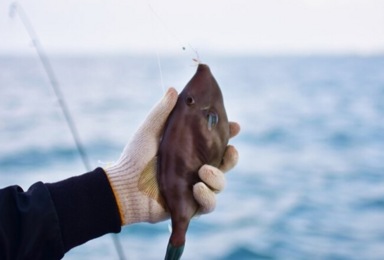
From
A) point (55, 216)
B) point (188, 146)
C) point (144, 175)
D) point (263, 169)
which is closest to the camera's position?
point (55, 216)

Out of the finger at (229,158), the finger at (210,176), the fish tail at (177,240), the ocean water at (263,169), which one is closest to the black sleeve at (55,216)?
the fish tail at (177,240)

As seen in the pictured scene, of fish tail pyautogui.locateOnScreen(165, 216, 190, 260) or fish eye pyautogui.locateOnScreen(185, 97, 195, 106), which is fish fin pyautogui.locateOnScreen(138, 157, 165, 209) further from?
fish eye pyautogui.locateOnScreen(185, 97, 195, 106)

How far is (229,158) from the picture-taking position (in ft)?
7.89

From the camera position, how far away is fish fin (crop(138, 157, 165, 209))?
2330mm

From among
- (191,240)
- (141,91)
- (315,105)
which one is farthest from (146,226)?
(141,91)

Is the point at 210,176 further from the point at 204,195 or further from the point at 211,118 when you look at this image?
the point at 211,118

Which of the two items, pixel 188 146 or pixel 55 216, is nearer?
pixel 55 216

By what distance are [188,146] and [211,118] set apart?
143 mm

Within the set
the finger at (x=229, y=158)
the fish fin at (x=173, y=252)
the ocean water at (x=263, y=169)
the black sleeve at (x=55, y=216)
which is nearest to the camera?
the black sleeve at (x=55, y=216)

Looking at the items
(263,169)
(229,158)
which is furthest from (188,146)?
(263,169)

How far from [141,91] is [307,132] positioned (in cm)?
1151

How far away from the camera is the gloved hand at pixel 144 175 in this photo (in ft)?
7.58

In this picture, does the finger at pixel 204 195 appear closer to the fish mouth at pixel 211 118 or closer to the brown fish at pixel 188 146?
the brown fish at pixel 188 146

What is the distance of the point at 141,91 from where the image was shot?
87.6 feet
